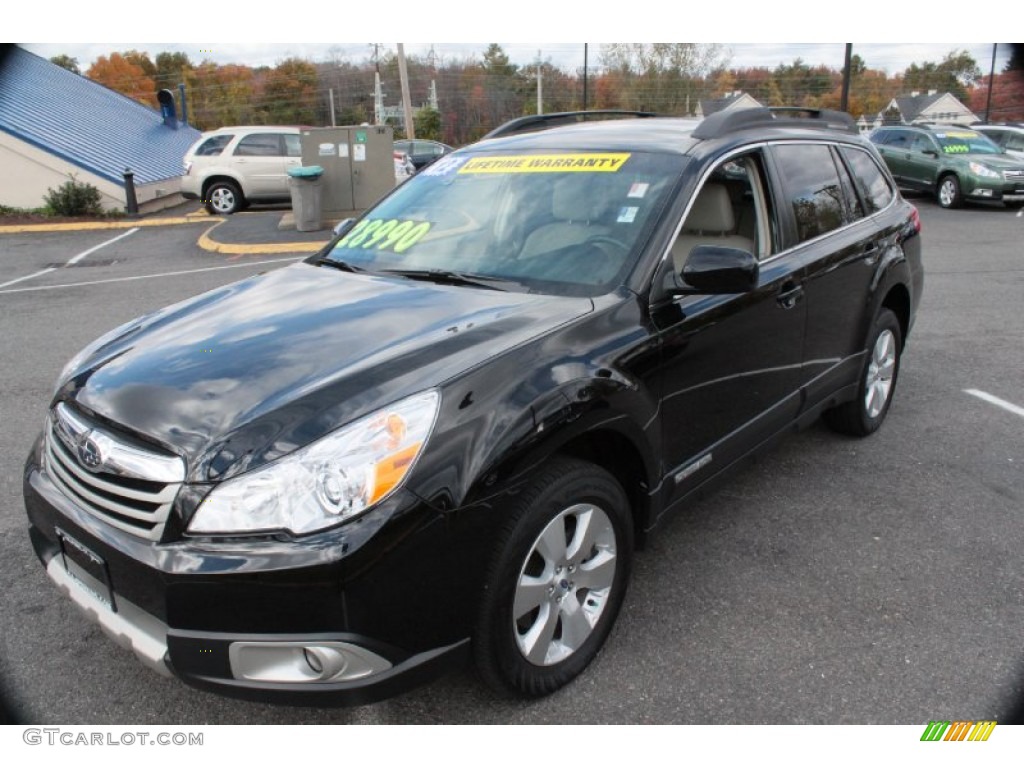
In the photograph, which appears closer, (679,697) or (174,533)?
(174,533)

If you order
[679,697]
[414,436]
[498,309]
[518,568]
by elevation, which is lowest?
[679,697]

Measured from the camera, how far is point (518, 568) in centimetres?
232

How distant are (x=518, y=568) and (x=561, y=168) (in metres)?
1.86

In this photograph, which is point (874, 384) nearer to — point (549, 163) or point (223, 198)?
point (549, 163)

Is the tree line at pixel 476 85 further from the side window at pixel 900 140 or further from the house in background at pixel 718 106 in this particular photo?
the house in background at pixel 718 106

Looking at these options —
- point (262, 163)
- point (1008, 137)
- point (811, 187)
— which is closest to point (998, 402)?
point (811, 187)

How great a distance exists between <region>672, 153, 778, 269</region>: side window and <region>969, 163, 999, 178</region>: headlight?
15.8 m

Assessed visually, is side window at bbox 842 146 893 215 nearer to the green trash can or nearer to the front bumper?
the front bumper

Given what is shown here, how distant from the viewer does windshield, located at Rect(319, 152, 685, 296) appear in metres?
3.06

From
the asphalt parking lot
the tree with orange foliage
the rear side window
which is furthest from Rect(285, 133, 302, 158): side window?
the tree with orange foliage

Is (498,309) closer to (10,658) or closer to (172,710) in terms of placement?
(172,710)

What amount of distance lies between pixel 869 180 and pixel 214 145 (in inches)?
605

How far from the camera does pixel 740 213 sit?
145 inches
